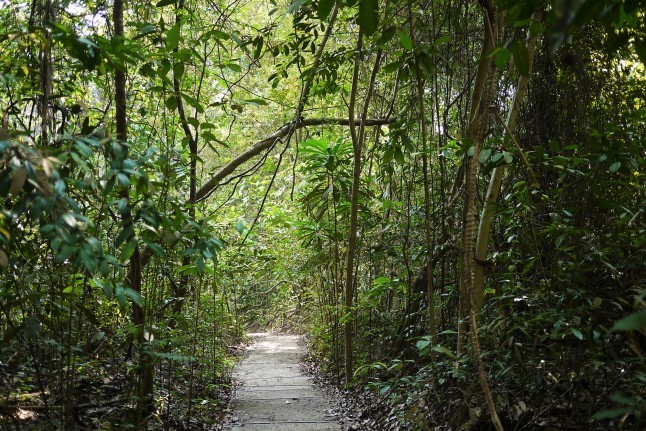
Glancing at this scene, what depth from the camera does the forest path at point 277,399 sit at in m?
4.56

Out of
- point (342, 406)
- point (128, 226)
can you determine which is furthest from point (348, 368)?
point (128, 226)

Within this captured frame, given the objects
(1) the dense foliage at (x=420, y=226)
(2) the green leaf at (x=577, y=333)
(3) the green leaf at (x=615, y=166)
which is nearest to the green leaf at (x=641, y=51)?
(1) the dense foliage at (x=420, y=226)

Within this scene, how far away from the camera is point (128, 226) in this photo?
185 cm

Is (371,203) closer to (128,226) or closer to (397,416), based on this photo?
(397,416)

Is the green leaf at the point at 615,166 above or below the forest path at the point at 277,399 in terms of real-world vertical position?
above

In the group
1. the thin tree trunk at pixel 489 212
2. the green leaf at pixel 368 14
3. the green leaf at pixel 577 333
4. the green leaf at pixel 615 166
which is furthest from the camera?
the thin tree trunk at pixel 489 212

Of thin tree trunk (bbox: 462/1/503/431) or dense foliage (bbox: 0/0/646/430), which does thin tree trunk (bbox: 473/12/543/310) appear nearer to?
dense foliage (bbox: 0/0/646/430)

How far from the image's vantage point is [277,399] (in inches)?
222

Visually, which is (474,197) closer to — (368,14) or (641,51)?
(641,51)

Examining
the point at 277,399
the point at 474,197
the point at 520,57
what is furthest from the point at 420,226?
the point at 520,57

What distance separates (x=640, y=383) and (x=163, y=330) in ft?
8.81

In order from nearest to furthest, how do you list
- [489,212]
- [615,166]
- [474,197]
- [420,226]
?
[615,166]
[474,197]
[489,212]
[420,226]

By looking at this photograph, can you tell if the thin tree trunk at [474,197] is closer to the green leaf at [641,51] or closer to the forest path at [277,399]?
the green leaf at [641,51]

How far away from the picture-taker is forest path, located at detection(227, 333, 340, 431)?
4.56 metres
